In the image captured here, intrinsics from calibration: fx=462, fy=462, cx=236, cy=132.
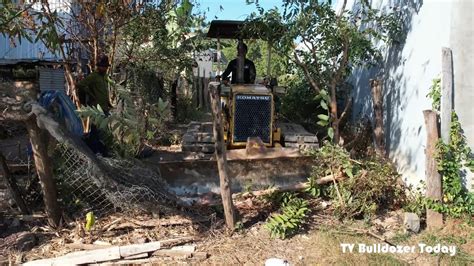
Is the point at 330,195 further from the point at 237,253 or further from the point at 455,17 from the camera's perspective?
the point at 455,17

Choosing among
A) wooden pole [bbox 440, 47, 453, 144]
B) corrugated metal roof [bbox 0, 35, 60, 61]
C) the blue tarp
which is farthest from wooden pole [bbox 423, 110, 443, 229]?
corrugated metal roof [bbox 0, 35, 60, 61]

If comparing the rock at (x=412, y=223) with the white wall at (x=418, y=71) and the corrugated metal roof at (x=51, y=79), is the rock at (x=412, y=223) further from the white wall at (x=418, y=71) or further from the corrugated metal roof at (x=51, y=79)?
the corrugated metal roof at (x=51, y=79)

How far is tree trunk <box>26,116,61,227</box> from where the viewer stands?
191 inches

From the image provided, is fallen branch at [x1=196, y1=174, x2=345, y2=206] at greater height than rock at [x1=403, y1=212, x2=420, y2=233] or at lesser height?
greater

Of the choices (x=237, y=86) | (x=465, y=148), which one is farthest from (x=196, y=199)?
(x=465, y=148)

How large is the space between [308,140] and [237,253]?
A: 294 centimetres

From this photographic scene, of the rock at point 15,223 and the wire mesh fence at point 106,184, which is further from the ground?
the wire mesh fence at point 106,184

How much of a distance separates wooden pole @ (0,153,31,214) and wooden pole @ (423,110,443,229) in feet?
15.9

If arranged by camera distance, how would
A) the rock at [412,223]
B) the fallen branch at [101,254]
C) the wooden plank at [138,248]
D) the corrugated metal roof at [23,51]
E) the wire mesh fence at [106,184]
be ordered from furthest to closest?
1. the corrugated metal roof at [23,51]
2. the rock at [412,223]
3. the wire mesh fence at [106,184]
4. the wooden plank at [138,248]
5. the fallen branch at [101,254]

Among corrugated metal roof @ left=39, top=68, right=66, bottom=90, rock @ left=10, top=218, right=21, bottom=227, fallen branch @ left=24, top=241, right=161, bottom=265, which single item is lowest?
fallen branch @ left=24, top=241, right=161, bottom=265

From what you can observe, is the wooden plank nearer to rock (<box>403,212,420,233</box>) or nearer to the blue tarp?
the blue tarp

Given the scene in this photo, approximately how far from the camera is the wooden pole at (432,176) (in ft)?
18.2

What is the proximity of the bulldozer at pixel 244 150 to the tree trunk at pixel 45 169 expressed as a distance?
1601mm

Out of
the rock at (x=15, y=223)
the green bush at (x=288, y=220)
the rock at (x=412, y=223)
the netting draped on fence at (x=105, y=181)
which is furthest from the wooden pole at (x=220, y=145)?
the rock at (x=15, y=223)
